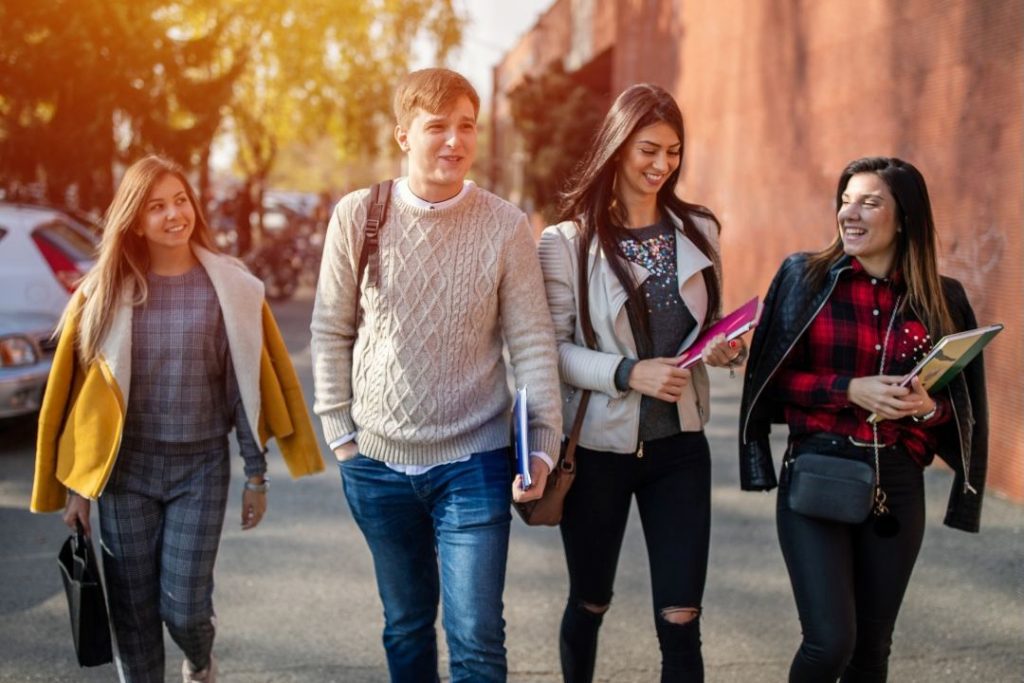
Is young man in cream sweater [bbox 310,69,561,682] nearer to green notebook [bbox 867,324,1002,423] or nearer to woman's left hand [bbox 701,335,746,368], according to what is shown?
woman's left hand [bbox 701,335,746,368]

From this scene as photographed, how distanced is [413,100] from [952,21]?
18.4 ft

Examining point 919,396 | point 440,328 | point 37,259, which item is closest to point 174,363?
point 440,328

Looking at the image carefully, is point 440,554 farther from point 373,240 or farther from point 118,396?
point 118,396

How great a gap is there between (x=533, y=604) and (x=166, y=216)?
2537mm

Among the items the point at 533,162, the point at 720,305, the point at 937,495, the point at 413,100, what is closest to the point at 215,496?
the point at 413,100

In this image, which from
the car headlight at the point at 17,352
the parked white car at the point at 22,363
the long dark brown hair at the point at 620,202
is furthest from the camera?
the car headlight at the point at 17,352

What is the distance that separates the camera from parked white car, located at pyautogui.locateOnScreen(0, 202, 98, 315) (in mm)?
8555

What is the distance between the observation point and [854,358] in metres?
3.40

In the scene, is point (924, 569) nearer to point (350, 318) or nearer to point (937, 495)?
point (937, 495)

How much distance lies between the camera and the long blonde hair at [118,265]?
11.6 ft

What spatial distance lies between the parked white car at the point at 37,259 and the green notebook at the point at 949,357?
6564 mm

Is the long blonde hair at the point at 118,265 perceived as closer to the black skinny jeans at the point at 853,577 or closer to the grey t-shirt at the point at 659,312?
the grey t-shirt at the point at 659,312

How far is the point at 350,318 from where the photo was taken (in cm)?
328

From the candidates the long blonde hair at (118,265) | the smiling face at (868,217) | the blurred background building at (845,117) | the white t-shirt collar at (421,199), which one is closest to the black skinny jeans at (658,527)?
the smiling face at (868,217)
